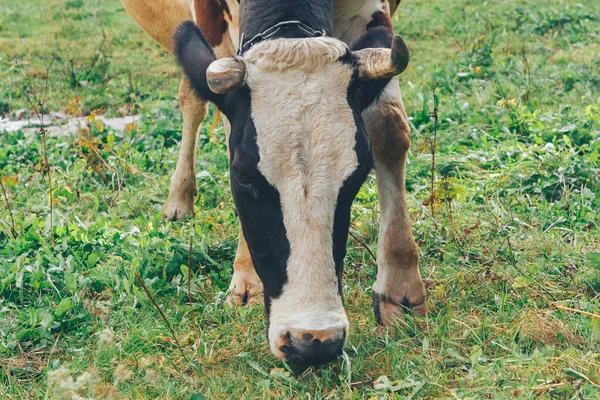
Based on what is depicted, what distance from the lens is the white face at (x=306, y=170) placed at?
2.97m

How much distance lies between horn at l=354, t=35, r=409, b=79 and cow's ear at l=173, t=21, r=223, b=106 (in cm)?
60

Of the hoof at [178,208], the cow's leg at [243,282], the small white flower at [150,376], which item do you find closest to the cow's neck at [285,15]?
the cow's leg at [243,282]

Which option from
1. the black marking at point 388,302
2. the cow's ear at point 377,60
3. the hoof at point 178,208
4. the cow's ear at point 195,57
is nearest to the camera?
the cow's ear at point 377,60

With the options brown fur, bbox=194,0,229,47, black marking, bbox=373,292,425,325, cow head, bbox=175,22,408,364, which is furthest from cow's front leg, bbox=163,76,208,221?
cow head, bbox=175,22,408,364

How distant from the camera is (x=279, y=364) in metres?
3.25

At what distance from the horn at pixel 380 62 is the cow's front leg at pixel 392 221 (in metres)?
0.59

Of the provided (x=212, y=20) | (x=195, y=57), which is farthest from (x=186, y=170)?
(x=195, y=57)

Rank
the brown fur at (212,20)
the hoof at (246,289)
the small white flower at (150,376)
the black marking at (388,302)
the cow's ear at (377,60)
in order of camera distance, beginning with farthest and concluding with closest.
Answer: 1. the brown fur at (212,20)
2. the hoof at (246,289)
3. the black marking at (388,302)
4. the cow's ear at (377,60)
5. the small white flower at (150,376)

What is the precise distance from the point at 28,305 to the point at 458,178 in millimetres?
2738

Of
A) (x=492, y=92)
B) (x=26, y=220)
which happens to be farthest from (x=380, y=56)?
(x=492, y=92)

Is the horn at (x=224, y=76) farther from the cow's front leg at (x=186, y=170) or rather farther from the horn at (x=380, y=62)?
the cow's front leg at (x=186, y=170)

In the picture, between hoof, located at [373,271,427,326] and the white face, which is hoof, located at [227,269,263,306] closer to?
hoof, located at [373,271,427,326]

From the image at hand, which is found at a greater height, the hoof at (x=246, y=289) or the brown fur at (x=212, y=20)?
the brown fur at (x=212, y=20)

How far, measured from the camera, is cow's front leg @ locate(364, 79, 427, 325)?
12.3 feet
